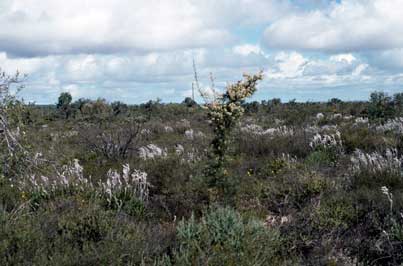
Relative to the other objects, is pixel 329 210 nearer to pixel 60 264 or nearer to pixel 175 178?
pixel 175 178

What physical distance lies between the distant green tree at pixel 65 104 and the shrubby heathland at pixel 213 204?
3392cm

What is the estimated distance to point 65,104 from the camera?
50438 mm

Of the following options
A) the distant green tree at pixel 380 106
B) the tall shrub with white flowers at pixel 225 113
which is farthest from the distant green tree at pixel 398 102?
the tall shrub with white flowers at pixel 225 113

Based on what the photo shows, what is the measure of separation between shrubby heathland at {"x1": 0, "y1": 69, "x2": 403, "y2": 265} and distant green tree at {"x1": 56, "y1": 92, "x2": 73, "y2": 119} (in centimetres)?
3392

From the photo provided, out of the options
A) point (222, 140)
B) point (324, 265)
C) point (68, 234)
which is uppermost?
point (222, 140)

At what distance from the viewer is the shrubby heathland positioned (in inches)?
206

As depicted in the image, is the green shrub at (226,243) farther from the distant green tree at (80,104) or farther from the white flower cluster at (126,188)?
the distant green tree at (80,104)

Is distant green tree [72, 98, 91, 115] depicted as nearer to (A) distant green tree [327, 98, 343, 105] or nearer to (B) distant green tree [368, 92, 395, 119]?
(A) distant green tree [327, 98, 343, 105]

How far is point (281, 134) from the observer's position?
600 inches

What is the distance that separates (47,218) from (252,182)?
402 centimetres

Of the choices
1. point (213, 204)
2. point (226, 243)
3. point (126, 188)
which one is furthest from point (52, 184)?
point (226, 243)

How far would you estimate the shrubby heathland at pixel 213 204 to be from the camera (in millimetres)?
5234

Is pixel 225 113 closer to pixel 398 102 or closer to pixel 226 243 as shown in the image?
pixel 226 243

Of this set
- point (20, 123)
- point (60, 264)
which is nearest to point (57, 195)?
point (20, 123)
